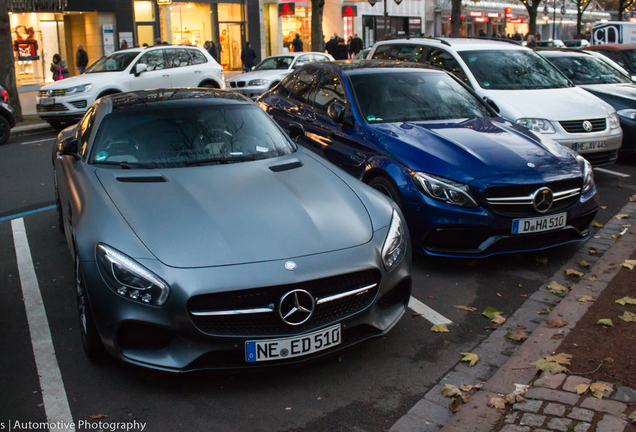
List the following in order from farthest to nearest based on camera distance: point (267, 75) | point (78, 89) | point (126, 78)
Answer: point (267, 75), point (126, 78), point (78, 89)

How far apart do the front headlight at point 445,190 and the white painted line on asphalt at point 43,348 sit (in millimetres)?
3057

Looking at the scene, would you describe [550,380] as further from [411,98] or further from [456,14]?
[456,14]

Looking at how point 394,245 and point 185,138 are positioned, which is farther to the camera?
point 185,138

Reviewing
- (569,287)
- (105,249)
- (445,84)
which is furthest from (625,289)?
(105,249)

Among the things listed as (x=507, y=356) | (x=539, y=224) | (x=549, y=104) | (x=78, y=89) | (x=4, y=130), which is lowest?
(x=507, y=356)

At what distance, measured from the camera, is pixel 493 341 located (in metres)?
4.23

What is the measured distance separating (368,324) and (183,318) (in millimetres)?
1061

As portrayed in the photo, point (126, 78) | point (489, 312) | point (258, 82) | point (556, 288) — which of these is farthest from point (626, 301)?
point (258, 82)

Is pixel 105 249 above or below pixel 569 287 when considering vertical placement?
above

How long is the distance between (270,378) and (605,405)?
1.80 meters

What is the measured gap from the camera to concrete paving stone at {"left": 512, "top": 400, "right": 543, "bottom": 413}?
3.30 metres

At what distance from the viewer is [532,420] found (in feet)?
10.5

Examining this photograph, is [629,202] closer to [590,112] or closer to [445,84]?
[590,112]

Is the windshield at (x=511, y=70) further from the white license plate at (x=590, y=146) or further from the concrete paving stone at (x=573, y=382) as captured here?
the concrete paving stone at (x=573, y=382)
